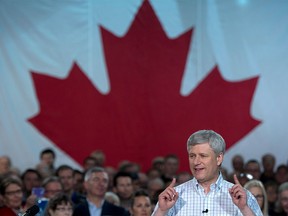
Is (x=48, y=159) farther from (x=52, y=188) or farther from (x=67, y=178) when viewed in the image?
(x=52, y=188)

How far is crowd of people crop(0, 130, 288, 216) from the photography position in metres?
4.81

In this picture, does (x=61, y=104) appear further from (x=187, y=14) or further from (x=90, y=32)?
(x=187, y=14)

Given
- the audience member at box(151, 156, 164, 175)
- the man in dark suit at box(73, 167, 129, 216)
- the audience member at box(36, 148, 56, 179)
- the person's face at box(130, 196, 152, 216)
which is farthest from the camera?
the audience member at box(151, 156, 164, 175)

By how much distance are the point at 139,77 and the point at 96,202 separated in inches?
162

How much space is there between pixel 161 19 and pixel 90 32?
35.4 inches

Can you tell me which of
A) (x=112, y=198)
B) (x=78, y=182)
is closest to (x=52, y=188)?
(x=112, y=198)

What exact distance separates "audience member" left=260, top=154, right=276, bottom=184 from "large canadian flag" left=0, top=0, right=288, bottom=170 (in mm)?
534

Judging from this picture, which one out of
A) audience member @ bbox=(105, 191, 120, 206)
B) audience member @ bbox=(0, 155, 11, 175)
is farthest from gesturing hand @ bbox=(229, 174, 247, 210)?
audience member @ bbox=(0, 155, 11, 175)

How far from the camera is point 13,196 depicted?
7.73 meters

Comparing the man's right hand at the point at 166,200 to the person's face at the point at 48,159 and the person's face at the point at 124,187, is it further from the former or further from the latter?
the person's face at the point at 48,159

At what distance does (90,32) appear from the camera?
1152cm

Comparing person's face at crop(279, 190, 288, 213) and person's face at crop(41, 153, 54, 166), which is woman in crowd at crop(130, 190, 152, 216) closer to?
person's face at crop(279, 190, 288, 213)

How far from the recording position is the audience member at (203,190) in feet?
15.7

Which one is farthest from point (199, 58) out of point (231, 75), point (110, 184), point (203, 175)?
point (203, 175)
